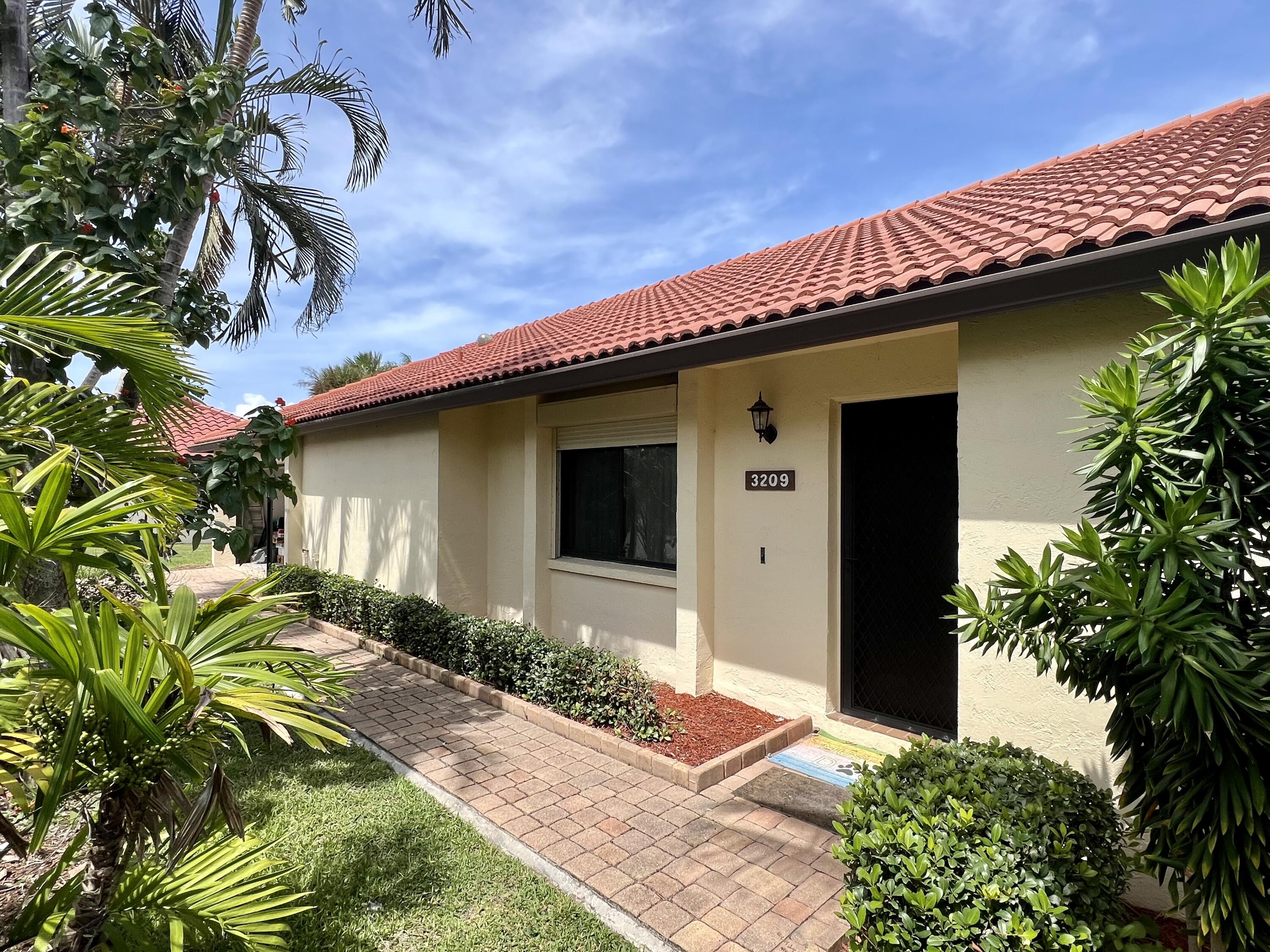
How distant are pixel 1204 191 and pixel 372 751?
7.02 m

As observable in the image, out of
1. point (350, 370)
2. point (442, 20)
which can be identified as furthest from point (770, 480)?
point (350, 370)

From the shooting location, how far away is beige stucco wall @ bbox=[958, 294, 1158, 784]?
363cm

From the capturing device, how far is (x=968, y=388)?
4137mm

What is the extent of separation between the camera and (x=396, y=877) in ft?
11.9

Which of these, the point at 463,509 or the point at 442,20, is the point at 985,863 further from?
the point at 442,20

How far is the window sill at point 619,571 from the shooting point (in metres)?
7.08

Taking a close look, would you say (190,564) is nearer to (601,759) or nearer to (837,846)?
(601,759)

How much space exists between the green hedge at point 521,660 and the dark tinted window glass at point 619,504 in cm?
133

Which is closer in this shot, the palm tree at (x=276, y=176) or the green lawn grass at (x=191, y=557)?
the palm tree at (x=276, y=176)

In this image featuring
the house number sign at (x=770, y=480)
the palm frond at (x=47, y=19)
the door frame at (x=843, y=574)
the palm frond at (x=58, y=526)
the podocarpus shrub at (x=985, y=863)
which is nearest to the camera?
the palm frond at (x=58, y=526)


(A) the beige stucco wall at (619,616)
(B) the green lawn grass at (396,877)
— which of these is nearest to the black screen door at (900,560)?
(A) the beige stucco wall at (619,616)

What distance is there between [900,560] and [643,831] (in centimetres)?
305

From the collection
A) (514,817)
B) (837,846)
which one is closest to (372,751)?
(514,817)

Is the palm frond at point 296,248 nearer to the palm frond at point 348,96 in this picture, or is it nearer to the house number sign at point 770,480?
the palm frond at point 348,96
